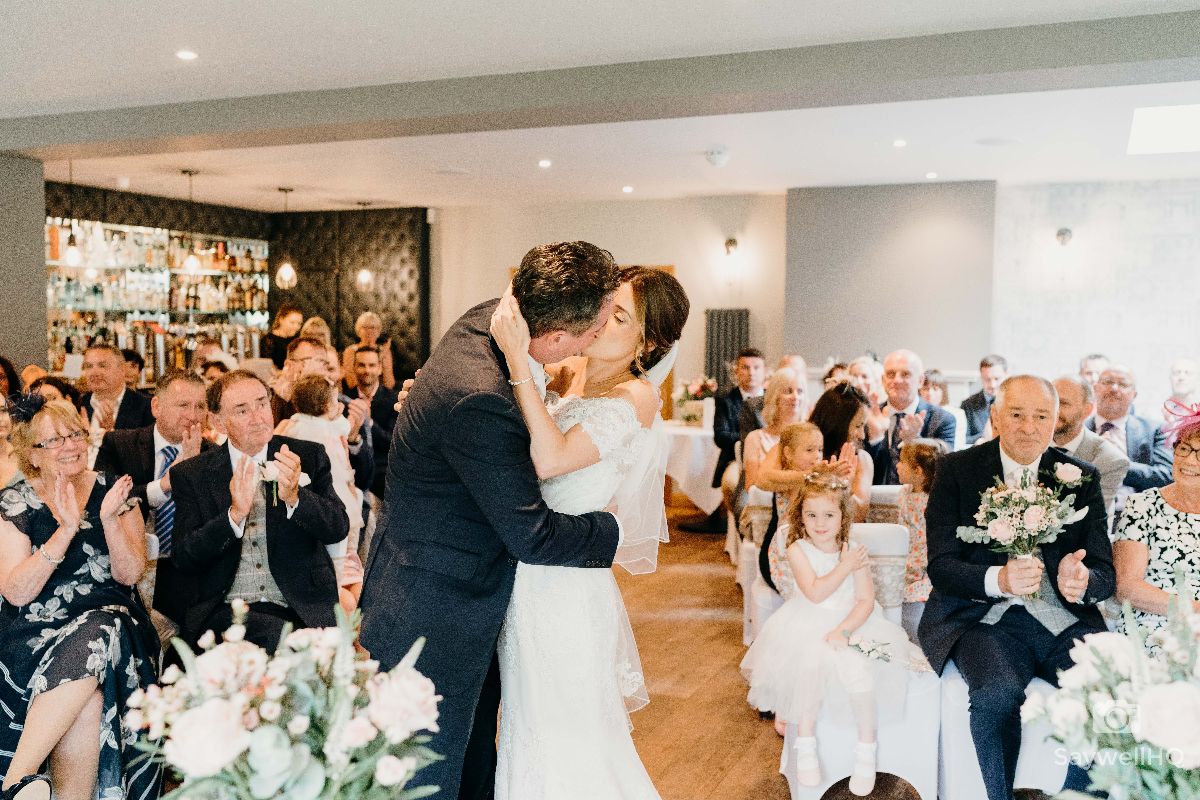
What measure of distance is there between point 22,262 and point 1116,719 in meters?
8.13

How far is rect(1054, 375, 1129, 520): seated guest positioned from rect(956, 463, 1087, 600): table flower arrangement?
1.88m

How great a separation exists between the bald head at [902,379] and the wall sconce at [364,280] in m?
8.93

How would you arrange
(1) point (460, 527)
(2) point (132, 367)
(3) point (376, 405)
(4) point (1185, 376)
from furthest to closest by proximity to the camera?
(2) point (132, 367) < (4) point (1185, 376) < (3) point (376, 405) < (1) point (460, 527)

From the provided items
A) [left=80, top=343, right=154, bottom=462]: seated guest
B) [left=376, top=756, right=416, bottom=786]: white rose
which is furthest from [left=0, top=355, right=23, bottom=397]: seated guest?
[left=376, top=756, right=416, bottom=786]: white rose

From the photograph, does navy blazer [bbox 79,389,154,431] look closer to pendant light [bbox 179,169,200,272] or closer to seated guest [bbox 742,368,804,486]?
seated guest [bbox 742,368,804,486]

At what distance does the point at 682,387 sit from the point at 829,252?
2.69m

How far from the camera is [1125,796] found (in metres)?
1.62

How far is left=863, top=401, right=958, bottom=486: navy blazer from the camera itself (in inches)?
223

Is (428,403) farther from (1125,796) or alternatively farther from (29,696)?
(29,696)

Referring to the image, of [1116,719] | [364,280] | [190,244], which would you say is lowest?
[1116,719]

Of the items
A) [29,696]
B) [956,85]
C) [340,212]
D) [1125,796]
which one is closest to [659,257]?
[340,212]

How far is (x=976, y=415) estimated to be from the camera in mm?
7195

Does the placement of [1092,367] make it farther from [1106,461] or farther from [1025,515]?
[1025,515]

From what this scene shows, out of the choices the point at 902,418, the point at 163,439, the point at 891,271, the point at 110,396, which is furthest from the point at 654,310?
the point at 891,271
